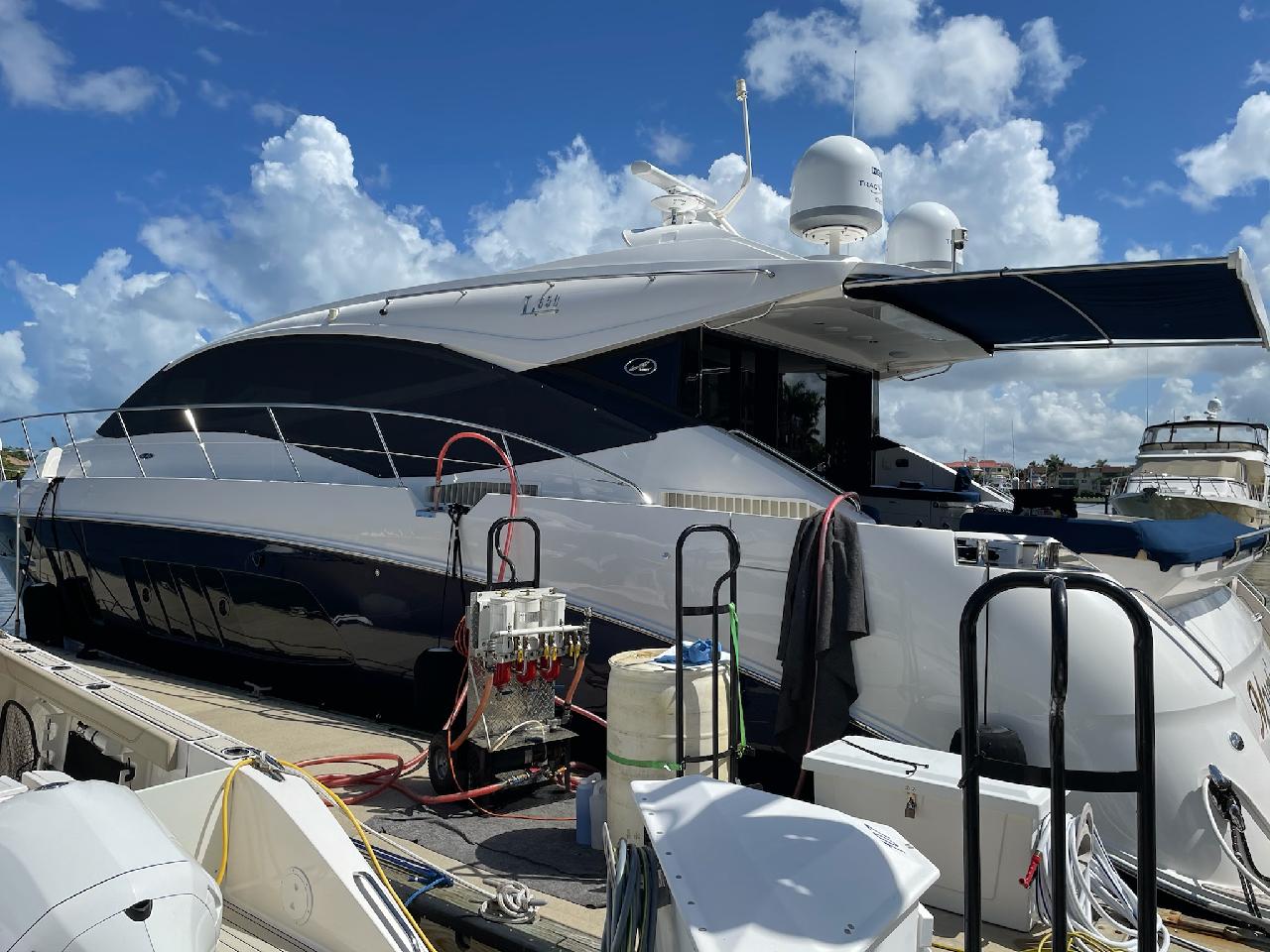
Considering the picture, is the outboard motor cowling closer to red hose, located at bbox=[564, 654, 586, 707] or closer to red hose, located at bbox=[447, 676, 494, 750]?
red hose, located at bbox=[447, 676, 494, 750]

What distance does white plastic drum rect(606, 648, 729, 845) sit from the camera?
363 centimetres

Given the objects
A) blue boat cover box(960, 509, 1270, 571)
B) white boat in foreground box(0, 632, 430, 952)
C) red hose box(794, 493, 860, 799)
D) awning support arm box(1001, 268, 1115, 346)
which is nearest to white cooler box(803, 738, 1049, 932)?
red hose box(794, 493, 860, 799)

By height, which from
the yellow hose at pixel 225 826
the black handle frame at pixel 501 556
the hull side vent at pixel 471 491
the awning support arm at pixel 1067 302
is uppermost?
the awning support arm at pixel 1067 302

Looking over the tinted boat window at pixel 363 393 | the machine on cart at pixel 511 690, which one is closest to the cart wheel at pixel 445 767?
the machine on cart at pixel 511 690

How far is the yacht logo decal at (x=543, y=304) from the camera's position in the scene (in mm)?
5938

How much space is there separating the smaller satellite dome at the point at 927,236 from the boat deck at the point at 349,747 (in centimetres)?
474

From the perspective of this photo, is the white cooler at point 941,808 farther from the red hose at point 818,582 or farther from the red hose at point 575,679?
the red hose at point 575,679

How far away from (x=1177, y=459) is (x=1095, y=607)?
13451mm

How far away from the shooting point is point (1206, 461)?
15.0 m

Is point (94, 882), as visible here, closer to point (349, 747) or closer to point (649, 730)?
point (649, 730)

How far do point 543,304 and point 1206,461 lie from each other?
520 inches

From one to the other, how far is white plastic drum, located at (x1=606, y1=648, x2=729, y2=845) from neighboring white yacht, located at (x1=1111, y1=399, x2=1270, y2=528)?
909cm

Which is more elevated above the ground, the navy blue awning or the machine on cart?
the navy blue awning

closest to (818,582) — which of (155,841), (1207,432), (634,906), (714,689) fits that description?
(714,689)
